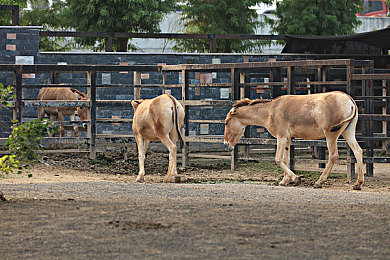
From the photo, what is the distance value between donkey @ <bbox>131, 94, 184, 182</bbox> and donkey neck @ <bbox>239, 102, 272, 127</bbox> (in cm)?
126

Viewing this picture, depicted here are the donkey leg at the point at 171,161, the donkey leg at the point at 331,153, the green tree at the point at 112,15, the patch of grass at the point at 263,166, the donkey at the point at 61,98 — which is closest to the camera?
the donkey leg at the point at 331,153

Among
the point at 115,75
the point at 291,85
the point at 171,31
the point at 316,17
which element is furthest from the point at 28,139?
the point at 171,31

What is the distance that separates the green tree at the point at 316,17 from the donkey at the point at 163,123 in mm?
16477

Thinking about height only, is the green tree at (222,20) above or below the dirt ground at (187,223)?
above

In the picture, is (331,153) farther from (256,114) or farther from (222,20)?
(222,20)

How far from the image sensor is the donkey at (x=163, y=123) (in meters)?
12.4

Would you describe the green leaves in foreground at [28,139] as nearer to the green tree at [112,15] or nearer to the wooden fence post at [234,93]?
the wooden fence post at [234,93]

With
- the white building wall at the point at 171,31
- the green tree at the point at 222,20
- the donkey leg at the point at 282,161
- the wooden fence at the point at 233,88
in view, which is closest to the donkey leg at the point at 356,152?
the donkey leg at the point at 282,161

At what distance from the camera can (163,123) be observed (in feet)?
40.8

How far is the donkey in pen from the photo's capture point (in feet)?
38.9

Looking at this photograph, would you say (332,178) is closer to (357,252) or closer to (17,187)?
(17,187)

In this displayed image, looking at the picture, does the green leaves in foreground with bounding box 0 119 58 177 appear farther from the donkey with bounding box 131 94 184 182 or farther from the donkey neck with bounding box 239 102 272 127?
the donkey neck with bounding box 239 102 272 127

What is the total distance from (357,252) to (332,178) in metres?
8.07

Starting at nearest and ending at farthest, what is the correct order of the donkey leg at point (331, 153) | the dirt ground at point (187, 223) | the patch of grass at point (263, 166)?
the dirt ground at point (187, 223) → the donkey leg at point (331, 153) → the patch of grass at point (263, 166)
